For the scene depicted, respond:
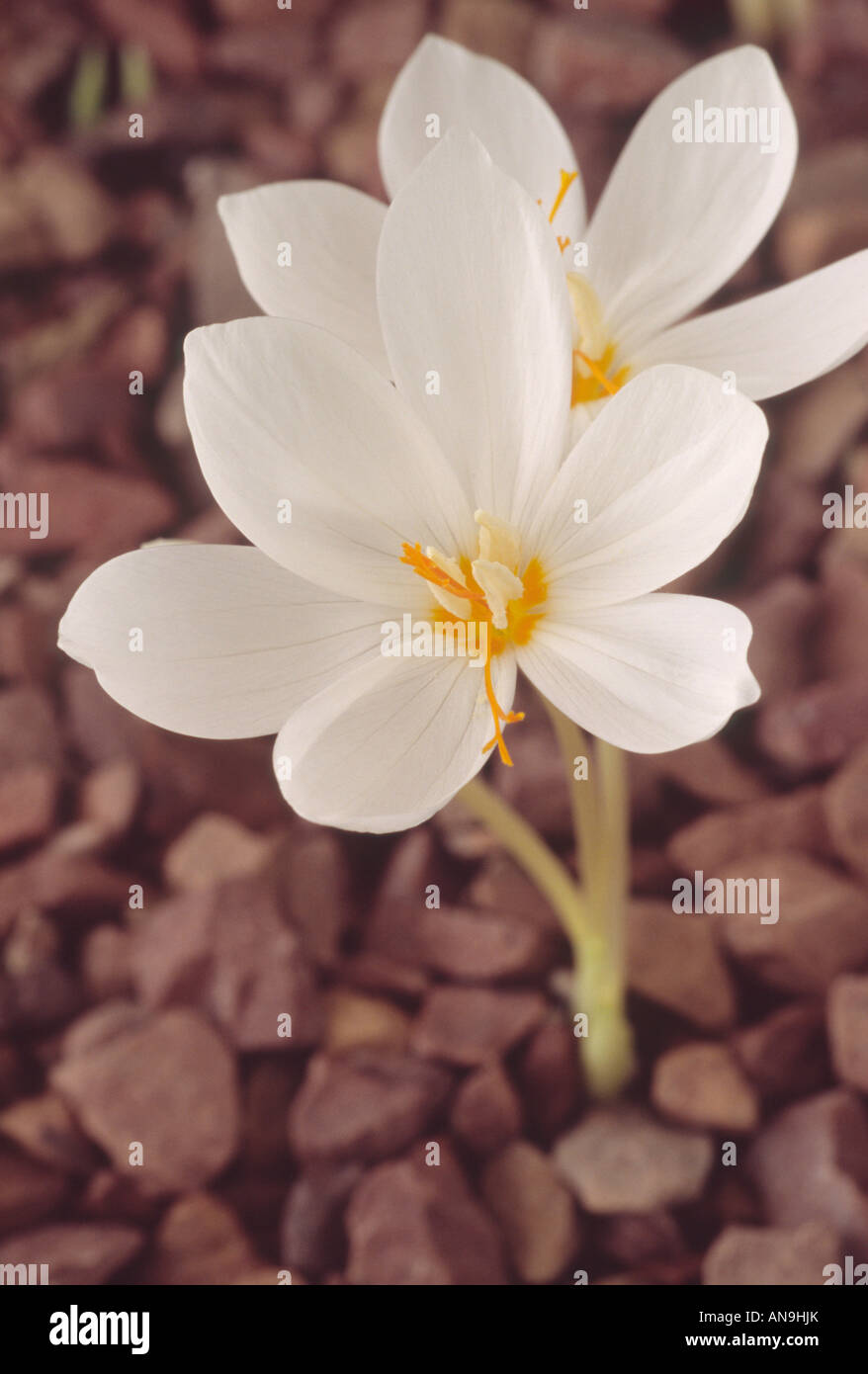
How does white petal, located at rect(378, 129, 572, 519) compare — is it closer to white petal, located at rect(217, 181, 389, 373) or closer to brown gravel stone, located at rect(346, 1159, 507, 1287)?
Result: white petal, located at rect(217, 181, 389, 373)

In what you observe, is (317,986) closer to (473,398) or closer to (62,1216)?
(62,1216)

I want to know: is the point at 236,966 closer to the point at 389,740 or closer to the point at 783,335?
the point at 389,740

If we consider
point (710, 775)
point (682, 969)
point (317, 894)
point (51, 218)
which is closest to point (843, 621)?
point (710, 775)

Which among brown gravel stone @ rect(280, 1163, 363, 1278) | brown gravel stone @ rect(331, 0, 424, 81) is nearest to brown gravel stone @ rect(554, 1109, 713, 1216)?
brown gravel stone @ rect(280, 1163, 363, 1278)

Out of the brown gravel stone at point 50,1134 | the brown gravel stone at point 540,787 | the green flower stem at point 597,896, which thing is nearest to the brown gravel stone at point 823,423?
the brown gravel stone at point 540,787

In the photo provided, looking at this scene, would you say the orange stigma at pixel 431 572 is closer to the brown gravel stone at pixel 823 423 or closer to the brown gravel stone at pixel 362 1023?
the brown gravel stone at pixel 362 1023

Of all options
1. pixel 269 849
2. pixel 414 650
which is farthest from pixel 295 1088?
pixel 414 650
